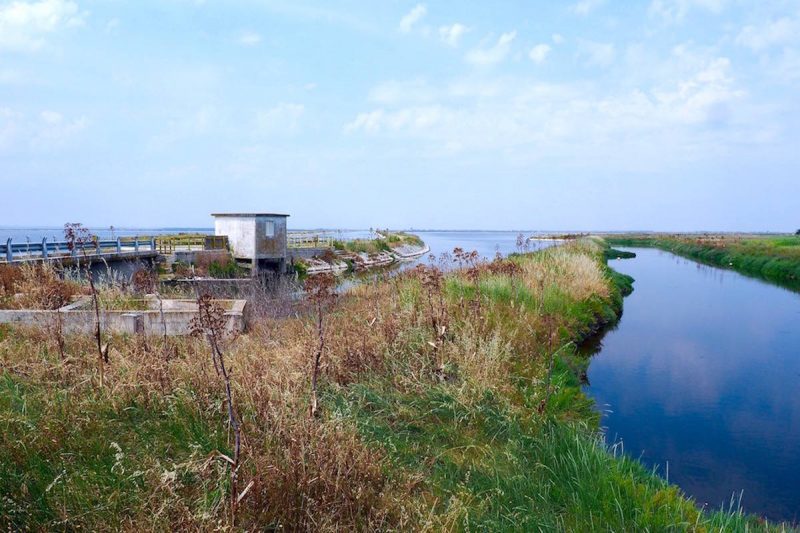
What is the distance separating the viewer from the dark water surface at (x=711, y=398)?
21.0 feet

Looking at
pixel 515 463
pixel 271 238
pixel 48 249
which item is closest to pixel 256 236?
pixel 271 238

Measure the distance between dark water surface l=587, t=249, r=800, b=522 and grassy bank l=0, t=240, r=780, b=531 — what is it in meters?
1.49

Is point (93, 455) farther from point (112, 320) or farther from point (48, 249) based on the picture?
point (48, 249)

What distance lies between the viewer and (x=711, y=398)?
9.25 meters

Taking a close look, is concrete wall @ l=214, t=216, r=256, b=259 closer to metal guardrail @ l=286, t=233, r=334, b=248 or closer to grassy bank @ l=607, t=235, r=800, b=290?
metal guardrail @ l=286, t=233, r=334, b=248

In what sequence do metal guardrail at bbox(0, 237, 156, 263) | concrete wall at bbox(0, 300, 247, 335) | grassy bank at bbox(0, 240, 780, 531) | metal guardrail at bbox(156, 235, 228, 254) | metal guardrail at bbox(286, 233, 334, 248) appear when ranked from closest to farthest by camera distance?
grassy bank at bbox(0, 240, 780, 531) → concrete wall at bbox(0, 300, 247, 335) → metal guardrail at bbox(0, 237, 156, 263) → metal guardrail at bbox(156, 235, 228, 254) → metal guardrail at bbox(286, 233, 334, 248)

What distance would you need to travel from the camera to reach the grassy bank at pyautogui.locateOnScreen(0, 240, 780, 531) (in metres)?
3.36

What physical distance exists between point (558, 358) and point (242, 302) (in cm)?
658

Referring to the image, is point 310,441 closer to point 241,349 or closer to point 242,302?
point 241,349

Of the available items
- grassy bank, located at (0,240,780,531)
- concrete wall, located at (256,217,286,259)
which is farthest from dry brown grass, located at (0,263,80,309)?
concrete wall, located at (256,217,286,259)

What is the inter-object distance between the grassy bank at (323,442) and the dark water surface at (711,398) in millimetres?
1485

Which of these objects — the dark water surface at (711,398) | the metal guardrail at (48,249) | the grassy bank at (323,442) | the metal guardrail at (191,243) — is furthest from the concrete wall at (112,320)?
the metal guardrail at (191,243)

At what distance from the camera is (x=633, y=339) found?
13.7 metres

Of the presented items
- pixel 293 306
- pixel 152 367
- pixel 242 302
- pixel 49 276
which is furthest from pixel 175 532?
pixel 49 276
